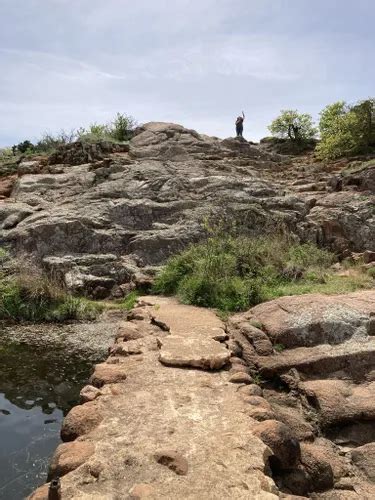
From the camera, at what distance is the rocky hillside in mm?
10180

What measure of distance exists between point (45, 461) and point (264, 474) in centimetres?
211

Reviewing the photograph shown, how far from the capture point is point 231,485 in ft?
8.36

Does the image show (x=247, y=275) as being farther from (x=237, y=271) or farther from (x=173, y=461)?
(x=173, y=461)

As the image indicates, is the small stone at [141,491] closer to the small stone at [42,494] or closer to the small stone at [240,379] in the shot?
the small stone at [42,494]

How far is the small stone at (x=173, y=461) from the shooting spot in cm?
265

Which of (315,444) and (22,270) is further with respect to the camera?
(22,270)

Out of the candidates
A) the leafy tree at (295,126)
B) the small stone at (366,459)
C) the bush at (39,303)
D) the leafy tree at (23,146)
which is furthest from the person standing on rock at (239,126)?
the small stone at (366,459)

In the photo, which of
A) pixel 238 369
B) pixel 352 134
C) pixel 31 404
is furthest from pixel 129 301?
pixel 352 134

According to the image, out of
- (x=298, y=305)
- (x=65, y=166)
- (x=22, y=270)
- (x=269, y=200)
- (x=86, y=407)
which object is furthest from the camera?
(x=65, y=166)

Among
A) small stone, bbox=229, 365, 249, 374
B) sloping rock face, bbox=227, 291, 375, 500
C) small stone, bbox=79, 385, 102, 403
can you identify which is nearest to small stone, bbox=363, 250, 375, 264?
sloping rock face, bbox=227, 291, 375, 500

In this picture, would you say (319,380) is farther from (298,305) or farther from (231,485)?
(231,485)

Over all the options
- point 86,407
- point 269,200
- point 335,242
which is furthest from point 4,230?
point 86,407

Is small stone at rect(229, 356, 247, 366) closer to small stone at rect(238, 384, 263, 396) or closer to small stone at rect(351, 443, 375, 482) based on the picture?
small stone at rect(238, 384, 263, 396)

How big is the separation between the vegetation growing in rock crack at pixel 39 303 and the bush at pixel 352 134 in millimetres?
9974
